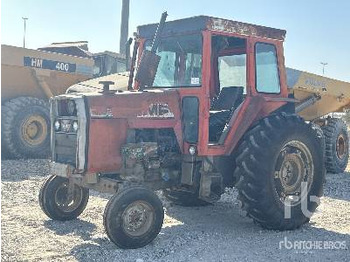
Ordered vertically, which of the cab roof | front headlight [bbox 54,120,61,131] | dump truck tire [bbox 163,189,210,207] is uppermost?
the cab roof

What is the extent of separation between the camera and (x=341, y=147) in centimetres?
1110

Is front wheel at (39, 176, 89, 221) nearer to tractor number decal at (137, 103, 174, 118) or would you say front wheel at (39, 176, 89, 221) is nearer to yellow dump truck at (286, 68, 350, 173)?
tractor number decal at (137, 103, 174, 118)

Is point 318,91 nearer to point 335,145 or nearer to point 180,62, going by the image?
point 335,145

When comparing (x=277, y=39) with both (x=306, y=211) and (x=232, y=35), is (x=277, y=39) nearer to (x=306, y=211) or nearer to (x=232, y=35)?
(x=232, y=35)

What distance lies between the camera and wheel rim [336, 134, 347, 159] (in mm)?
10942

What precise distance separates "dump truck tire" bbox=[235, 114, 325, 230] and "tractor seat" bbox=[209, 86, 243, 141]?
1.28 feet

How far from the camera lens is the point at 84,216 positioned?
5926 millimetres

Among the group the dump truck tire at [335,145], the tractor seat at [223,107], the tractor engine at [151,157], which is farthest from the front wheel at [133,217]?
the dump truck tire at [335,145]

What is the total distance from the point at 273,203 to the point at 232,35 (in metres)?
2.02

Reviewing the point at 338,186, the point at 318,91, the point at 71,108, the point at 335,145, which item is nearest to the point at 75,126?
the point at 71,108

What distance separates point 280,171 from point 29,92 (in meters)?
7.45

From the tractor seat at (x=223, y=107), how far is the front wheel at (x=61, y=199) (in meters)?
1.80

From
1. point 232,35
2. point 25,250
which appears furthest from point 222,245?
point 232,35

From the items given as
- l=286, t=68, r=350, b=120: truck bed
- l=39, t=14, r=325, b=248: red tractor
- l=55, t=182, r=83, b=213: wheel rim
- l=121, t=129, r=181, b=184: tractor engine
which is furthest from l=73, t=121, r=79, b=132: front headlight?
l=286, t=68, r=350, b=120: truck bed
